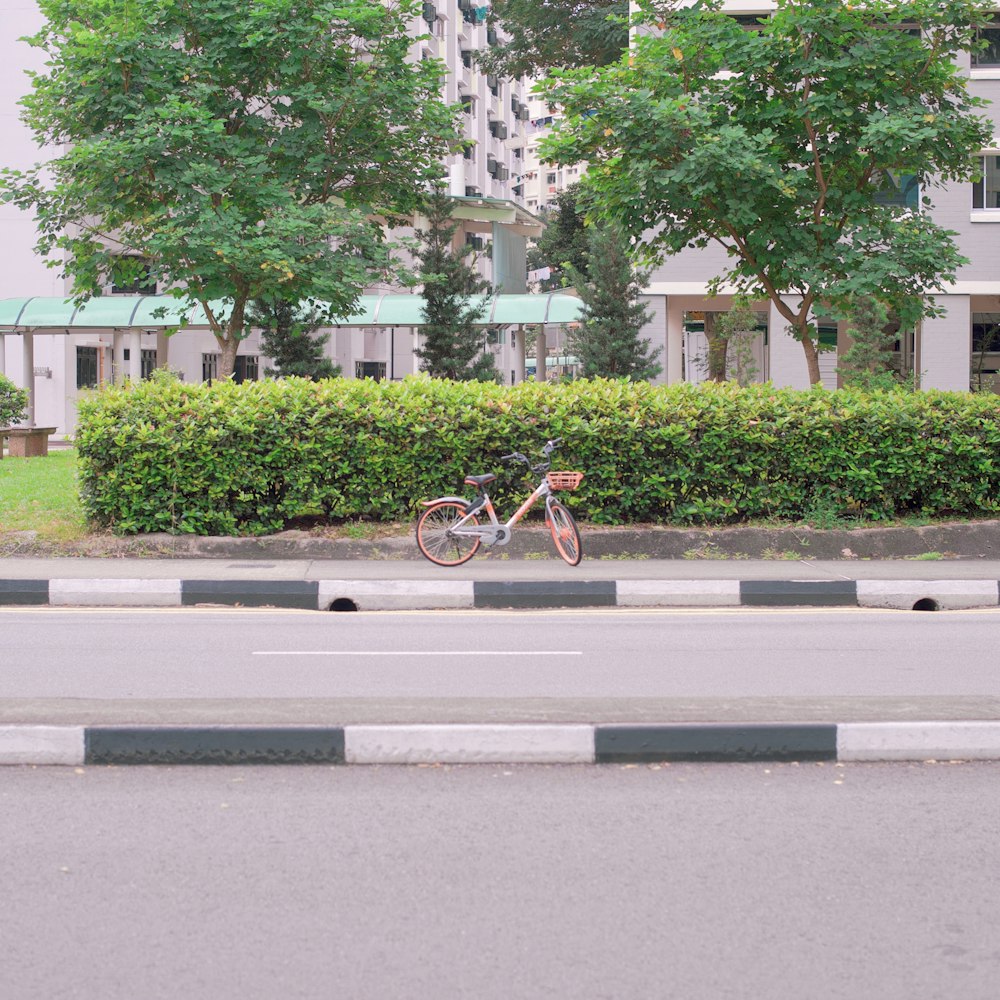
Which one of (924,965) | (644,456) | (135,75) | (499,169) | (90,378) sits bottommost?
(924,965)

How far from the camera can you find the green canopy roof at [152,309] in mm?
33375

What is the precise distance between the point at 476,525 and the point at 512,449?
1188mm

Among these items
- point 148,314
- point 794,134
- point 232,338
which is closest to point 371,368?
point 148,314

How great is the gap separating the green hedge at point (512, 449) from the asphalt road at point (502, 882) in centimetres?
794

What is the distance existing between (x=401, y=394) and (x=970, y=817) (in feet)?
30.8

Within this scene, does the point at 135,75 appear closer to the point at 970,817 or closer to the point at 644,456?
the point at 644,456

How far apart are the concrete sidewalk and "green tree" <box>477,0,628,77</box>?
27.2 meters

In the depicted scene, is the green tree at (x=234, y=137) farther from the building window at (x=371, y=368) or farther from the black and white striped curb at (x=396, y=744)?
the building window at (x=371, y=368)

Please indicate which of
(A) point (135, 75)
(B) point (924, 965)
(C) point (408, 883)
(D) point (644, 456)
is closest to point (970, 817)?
(B) point (924, 965)

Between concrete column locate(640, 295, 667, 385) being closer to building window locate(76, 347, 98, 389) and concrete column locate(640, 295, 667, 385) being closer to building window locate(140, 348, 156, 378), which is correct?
building window locate(76, 347, 98, 389)

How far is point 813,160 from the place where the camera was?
51.6 ft

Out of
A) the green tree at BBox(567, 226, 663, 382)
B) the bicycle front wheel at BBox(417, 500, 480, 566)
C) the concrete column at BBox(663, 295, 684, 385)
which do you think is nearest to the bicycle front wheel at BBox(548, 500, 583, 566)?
the bicycle front wheel at BBox(417, 500, 480, 566)

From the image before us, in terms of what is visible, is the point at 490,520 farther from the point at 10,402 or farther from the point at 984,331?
the point at 984,331

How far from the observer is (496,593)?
11.2m
